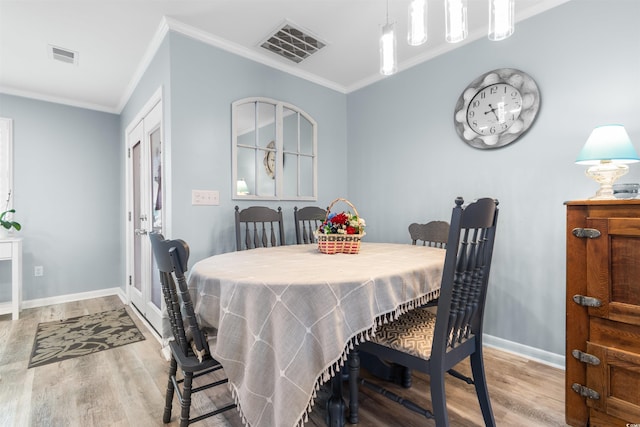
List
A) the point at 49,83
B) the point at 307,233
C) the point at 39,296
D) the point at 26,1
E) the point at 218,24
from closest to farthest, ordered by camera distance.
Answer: the point at 26,1, the point at 218,24, the point at 307,233, the point at 49,83, the point at 39,296

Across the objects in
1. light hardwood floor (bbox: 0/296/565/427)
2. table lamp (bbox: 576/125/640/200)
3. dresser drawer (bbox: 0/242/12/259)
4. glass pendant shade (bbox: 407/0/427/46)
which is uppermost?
glass pendant shade (bbox: 407/0/427/46)

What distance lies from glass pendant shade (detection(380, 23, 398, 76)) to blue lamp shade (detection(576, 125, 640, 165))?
1139 millimetres

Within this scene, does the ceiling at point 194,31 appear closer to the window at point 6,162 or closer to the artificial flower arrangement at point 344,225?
the window at point 6,162

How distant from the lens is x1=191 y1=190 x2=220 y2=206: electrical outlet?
238cm

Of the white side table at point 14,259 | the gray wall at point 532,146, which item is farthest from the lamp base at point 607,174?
the white side table at point 14,259

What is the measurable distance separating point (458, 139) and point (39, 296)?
487 centimetres

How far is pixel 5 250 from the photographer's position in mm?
3070

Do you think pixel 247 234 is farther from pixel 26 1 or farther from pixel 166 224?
pixel 26 1

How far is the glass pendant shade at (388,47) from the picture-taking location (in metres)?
1.65

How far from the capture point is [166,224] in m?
2.39

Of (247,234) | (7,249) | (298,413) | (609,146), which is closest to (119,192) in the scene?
(7,249)

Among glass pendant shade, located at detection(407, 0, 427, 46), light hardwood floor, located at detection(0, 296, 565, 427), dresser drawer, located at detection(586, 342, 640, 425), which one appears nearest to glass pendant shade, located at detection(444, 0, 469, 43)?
glass pendant shade, located at detection(407, 0, 427, 46)

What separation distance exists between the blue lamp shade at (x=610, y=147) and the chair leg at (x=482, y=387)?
1.19 m

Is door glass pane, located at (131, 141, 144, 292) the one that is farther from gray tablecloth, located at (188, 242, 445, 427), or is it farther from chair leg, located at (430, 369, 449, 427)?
chair leg, located at (430, 369, 449, 427)
